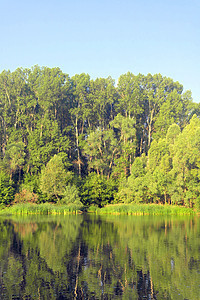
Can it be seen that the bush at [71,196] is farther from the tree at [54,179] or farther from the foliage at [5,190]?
the foliage at [5,190]

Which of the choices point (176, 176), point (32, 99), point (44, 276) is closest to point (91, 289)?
point (44, 276)

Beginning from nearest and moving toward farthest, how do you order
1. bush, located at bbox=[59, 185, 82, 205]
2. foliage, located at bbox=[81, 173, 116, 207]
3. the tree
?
bush, located at bbox=[59, 185, 82, 205]
the tree
foliage, located at bbox=[81, 173, 116, 207]

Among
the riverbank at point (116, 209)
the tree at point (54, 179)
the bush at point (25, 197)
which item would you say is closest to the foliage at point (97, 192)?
the tree at point (54, 179)

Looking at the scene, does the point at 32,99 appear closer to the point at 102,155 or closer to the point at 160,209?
the point at 102,155

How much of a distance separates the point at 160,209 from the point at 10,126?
4590cm

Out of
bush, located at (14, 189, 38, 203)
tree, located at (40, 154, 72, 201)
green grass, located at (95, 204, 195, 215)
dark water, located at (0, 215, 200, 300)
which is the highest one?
tree, located at (40, 154, 72, 201)

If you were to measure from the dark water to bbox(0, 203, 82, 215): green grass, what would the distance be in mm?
26233

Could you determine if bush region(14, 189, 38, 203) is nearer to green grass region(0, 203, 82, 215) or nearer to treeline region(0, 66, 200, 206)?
treeline region(0, 66, 200, 206)

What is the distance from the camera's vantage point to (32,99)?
88.3m

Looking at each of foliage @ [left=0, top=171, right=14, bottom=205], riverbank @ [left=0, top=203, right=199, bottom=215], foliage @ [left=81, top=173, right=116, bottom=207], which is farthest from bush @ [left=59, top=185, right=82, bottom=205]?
foliage @ [left=0, top=171, right=14, bottom=205]

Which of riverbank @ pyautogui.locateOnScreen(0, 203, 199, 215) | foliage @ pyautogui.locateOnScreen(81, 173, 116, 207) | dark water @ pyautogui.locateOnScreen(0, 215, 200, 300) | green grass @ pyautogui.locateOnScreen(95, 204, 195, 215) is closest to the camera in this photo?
dark water @ pyautogui.locateOnScreen(0, 215, 200, 300)

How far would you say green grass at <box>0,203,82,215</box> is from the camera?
67625mm

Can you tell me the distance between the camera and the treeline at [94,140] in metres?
71.9

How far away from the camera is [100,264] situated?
24906 millimetres
